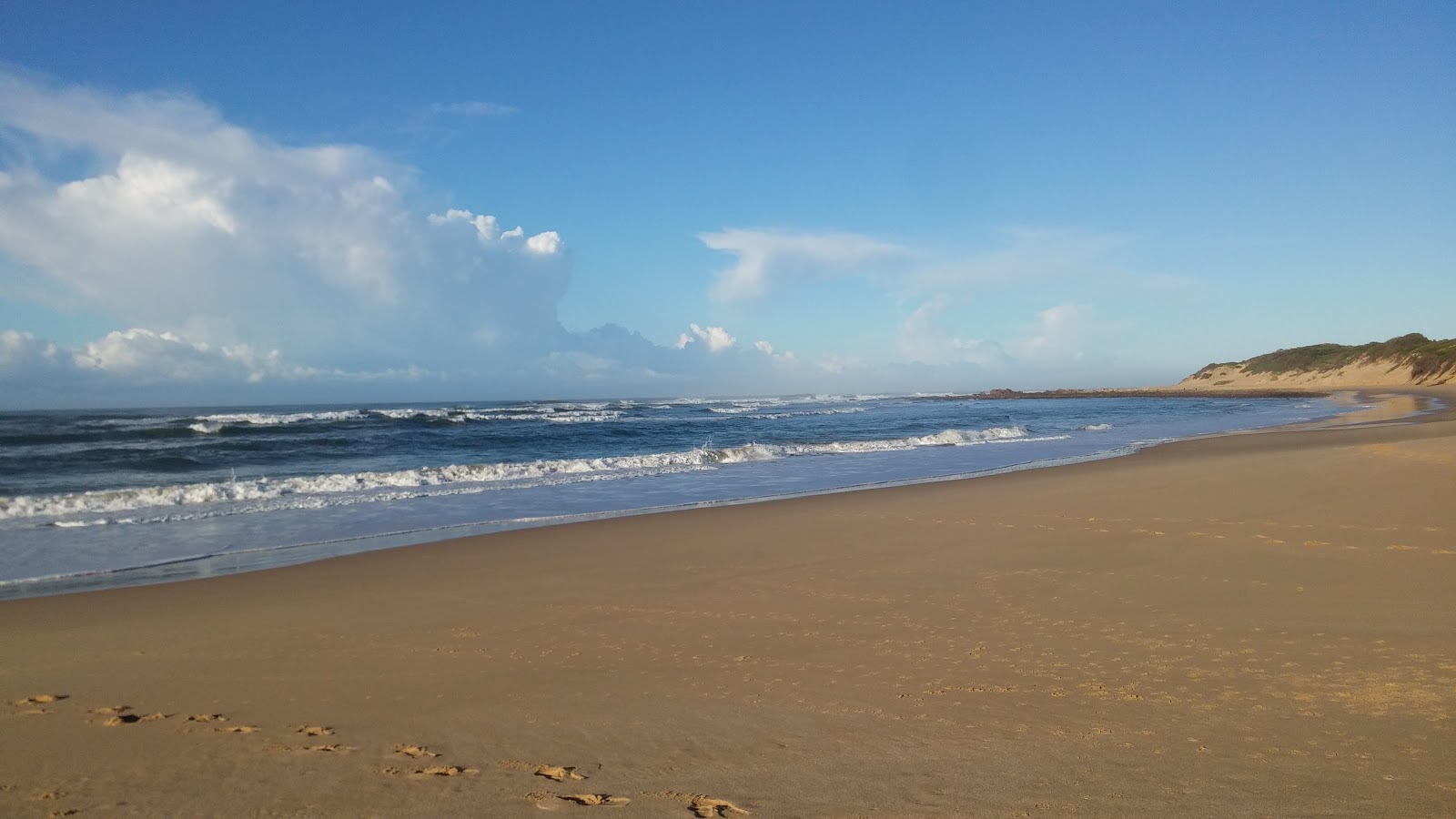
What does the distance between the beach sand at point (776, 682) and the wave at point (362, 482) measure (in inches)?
318

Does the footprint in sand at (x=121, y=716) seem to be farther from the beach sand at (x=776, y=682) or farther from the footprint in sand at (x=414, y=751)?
the footprint in sand at (x=414, y=751)

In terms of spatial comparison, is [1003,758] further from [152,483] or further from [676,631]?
[152,483]

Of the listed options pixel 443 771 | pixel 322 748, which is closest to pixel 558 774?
pixel 443 771

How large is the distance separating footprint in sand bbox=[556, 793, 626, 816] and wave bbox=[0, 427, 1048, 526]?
513 inches

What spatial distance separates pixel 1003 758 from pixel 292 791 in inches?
133

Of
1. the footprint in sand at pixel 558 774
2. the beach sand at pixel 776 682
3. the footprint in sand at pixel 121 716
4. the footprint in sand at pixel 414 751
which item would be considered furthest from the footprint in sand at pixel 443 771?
the footprint in sand at pixel 121 716

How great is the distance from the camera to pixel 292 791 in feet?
11.7

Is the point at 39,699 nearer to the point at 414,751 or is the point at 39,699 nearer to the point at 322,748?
the point at 322,748

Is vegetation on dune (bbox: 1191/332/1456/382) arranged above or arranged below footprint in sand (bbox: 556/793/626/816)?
above

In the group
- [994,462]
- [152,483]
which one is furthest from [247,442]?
[994,462]

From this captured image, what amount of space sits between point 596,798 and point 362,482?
16239 mm

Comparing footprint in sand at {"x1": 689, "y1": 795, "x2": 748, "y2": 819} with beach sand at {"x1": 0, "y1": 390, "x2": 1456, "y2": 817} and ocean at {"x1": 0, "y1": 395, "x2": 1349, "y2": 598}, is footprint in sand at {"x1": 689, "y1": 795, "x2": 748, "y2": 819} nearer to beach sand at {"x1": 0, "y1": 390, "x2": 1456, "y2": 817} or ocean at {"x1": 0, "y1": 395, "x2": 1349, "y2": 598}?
beach sand at {"x1": 0, "y1": 390, "x2": 1456, "y2": 817}

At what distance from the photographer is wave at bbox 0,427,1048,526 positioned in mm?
14117

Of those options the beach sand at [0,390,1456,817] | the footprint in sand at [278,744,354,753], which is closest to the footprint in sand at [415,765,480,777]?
the beach sand at [0,390,1456,817]
